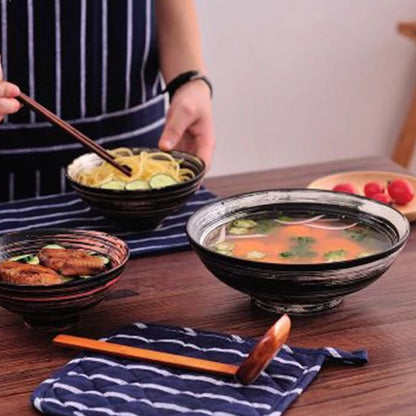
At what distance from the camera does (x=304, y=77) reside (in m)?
4.03

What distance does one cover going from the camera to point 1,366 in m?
1.26

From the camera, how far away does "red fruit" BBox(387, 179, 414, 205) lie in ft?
6.07

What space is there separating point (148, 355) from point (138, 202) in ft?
1.64

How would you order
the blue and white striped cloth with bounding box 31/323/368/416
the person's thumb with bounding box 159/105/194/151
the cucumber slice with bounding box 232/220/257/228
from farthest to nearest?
the person's thumb with bounding box 159/105/194/151 < the cucumber slice with bounding box 232/220/257/228 < the blue and white striped cloth with bounding box 31/323/368/416

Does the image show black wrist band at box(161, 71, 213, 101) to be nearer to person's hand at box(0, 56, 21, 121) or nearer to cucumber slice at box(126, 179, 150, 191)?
cucumber slice at box(126, 179, 150, 191)

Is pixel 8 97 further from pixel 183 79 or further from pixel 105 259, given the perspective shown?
pixel 183 79

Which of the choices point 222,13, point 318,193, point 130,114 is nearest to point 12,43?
point 130,114

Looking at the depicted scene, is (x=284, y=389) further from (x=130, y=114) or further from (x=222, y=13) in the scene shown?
(x=222, y=13)

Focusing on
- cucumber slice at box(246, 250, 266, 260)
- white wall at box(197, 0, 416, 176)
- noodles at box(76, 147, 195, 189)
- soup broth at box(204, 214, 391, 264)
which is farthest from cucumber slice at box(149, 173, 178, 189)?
white wall at box(197, 0, 416, 176)

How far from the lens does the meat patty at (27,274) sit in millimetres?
1303

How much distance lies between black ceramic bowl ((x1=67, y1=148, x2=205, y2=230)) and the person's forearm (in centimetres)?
54

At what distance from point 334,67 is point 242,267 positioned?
291 centimetres

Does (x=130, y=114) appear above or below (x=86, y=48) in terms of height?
below

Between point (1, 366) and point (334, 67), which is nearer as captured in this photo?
point (1, 366)
